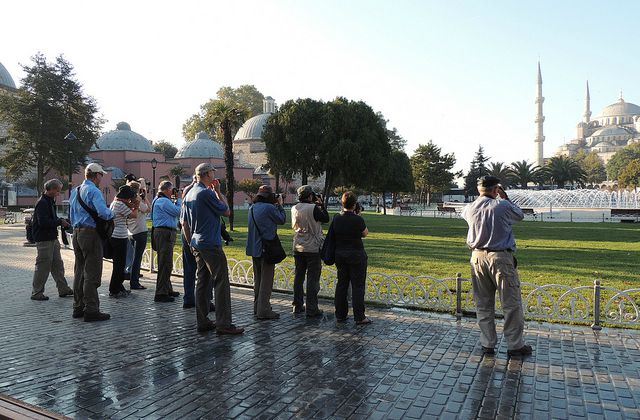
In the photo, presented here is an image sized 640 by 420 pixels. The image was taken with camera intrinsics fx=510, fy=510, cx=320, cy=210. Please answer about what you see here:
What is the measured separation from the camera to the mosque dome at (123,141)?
202ft

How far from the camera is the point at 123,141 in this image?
6219 cm

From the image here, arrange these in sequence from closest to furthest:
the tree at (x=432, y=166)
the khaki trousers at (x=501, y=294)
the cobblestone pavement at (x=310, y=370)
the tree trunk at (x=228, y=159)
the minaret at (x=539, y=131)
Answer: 1. the cobblestone pavement at (x=310, y=370)
2. the khaki trousers at (x=501, y=294)
3. the tree trunk at (x=228, y=159)
4. the tree at (x=432, y=166)
5. the minaret at (x=539, y=131)

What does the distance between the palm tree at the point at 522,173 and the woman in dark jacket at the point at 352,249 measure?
71.8m

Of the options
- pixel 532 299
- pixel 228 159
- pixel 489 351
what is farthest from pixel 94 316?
pixel 228 159

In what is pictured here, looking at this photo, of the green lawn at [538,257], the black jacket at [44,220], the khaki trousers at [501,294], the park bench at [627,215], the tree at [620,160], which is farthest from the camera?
the tree at [620,160]

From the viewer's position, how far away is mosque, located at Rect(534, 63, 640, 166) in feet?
423

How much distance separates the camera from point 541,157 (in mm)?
128875

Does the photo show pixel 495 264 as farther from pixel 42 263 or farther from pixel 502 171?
pixel 502 171

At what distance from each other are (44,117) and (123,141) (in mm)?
24675

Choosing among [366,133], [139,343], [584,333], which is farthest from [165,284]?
[366,133]

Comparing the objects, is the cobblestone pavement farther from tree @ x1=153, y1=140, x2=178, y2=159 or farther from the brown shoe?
tree @ x1=153, y1=140, x2=178, y2=159

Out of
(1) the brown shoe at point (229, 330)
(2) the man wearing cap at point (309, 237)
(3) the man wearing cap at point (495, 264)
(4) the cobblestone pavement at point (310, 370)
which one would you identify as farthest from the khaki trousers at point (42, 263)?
(3) the man wearing cap at point (495, 264)

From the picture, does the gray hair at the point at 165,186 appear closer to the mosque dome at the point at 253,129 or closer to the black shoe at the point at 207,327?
the black shoe at the point at 207,327

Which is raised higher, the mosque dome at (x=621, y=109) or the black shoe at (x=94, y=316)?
the mosque dome at (x=621, y=109)
